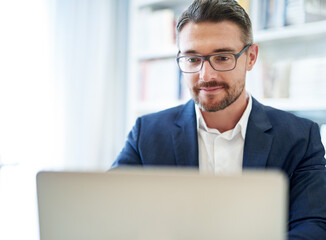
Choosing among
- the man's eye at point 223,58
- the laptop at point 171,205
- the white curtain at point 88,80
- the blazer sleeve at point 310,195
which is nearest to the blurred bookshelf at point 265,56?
the white curtain at point 88,80

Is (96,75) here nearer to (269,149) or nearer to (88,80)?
(88,80)

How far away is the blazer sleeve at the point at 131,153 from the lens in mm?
1522

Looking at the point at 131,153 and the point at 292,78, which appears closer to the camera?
the point at 131,153

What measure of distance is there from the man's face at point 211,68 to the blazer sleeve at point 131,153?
0.31m

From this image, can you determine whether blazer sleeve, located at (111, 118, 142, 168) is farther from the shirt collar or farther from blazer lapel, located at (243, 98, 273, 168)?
blazer lapel, located at (243, 98, 273, 168)

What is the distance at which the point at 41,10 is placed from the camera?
7.18 ft

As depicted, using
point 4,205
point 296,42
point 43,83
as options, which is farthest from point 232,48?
point 4,205

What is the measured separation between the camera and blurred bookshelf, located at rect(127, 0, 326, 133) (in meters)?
1.98

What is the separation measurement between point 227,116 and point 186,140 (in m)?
0.21

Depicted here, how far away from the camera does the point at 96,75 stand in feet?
8.51

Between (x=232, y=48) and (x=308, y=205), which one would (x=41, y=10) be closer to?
(x=232, y=48)

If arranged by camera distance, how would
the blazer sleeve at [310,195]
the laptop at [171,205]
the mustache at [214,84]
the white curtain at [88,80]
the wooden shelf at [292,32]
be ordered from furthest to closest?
1. the white curtain at [88,80]
2. the wooden shelf at [292,32]
3. the mustache at [214,84]
4. the blazer sleeve at [310,195]
5. the laptop at [171,205]

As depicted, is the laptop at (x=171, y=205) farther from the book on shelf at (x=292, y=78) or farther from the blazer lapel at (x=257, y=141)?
the book on shelf at (x=292, y=78)

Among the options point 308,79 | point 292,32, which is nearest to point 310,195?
point 308,79
